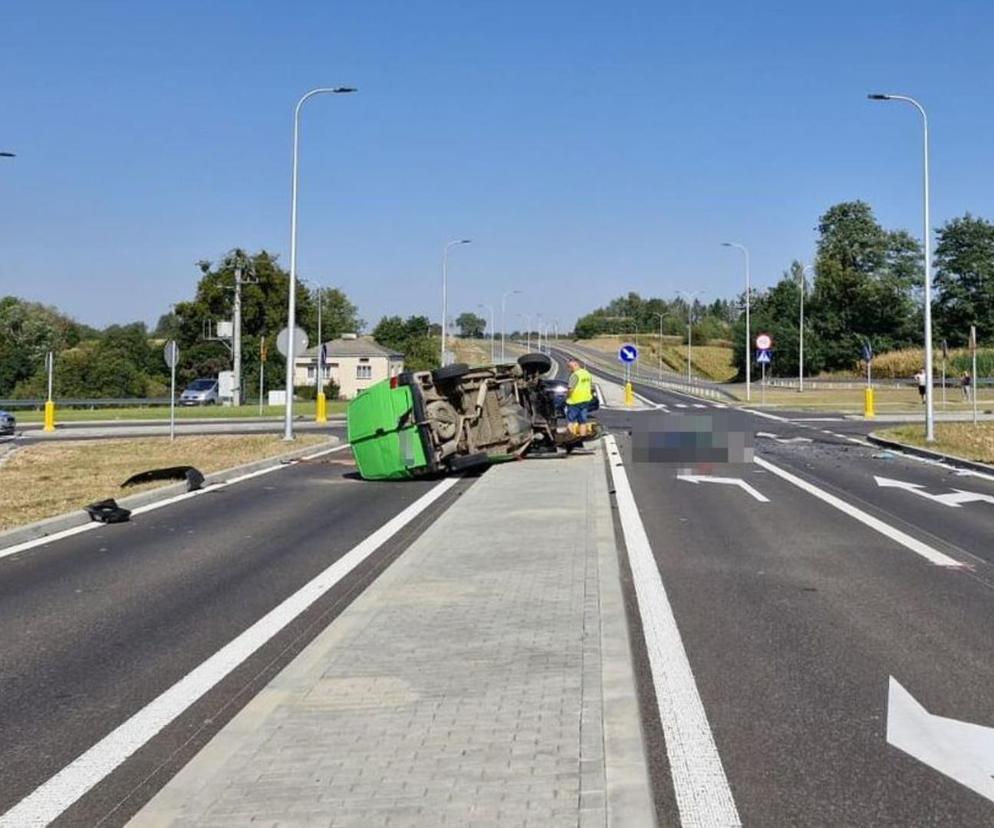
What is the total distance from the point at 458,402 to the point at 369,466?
6.13 feet

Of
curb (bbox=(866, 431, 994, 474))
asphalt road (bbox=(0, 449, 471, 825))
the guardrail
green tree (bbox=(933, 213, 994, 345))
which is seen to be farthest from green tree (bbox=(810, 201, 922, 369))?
asphalt road (bbox=(0, 449, 471, 825))

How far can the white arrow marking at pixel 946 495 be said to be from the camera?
49.6 feet

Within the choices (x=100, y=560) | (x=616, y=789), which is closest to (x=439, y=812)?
(x=616, y=789)

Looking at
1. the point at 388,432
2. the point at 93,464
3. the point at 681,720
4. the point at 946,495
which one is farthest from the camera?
the point at 93,464

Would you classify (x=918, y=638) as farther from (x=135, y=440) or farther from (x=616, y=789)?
(x=135, y=440)

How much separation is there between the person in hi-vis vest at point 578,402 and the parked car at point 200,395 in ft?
146

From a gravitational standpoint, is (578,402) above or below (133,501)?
above

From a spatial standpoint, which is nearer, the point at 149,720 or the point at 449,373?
the point at 149,720

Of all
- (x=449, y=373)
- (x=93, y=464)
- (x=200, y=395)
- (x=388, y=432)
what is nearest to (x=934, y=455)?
(x=449, y=373)

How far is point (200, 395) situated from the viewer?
63.1 m

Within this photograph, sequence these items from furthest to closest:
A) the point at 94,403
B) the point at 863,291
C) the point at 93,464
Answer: the point at 863,291 → the point at 94,403 → the point at 93,464

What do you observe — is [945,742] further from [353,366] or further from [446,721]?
[353,366]

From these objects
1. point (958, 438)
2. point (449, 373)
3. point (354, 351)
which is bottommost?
point (958, 438)

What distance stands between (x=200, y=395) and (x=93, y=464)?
41550 millimetres
